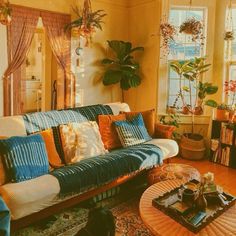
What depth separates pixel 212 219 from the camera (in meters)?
1.90

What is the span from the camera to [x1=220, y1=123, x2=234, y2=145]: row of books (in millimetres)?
4148

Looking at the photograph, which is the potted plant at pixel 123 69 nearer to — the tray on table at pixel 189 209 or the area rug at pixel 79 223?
the area rug at pixel 79 223

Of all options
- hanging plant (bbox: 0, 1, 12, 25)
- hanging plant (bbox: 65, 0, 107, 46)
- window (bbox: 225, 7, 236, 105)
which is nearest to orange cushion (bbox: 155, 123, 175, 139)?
window (bbox: 225, 7, 236, 105)

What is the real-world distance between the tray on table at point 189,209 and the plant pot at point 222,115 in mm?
2311

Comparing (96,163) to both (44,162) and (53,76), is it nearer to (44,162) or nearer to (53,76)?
(44,162)

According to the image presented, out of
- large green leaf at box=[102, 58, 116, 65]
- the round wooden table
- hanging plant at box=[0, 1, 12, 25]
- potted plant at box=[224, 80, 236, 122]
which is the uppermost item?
hanging plant at box=[0, 1, 12, 25]

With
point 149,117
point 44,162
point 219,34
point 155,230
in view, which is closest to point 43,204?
point 44,162

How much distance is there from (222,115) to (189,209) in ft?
8.69

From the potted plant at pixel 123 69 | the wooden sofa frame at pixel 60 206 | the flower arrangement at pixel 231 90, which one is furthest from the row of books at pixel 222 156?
the potted plant at pixel 123 69

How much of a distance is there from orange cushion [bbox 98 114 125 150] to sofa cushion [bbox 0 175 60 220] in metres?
1.14

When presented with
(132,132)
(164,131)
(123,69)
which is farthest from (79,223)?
(123,69)

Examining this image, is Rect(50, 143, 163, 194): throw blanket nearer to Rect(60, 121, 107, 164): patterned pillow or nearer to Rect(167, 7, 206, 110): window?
Rect(60, 121, 107, 164): patterned pillow

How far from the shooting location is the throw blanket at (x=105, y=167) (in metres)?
2.46

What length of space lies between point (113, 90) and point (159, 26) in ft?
4.87
